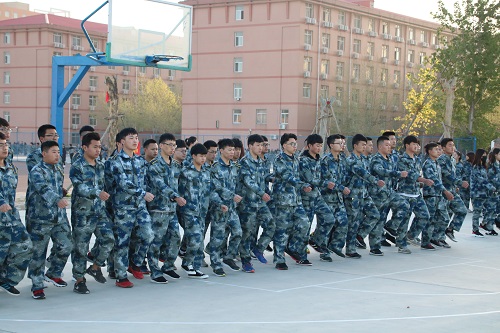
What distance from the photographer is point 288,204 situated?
37.7 ft

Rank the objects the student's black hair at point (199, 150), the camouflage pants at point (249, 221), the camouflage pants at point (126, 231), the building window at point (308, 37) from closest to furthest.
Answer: the camouflage pants at point (126, 231) < the student's black hair at point (199, 150) < the camouflage pants at point (249, 221) < the building window at point (308, 37)

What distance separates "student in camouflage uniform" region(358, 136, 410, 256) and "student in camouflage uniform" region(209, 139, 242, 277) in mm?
2836

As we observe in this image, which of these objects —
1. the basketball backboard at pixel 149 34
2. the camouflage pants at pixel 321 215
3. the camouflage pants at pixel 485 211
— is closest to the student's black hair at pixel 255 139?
the camouflage pants at pixel 321 215

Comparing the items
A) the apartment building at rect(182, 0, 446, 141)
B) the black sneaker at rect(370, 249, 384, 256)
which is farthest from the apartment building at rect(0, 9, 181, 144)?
the black sneaker at rect(370, 249, 384, 256)

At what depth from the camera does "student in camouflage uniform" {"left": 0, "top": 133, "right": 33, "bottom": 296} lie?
870 cm

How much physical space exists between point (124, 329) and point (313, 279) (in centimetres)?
363

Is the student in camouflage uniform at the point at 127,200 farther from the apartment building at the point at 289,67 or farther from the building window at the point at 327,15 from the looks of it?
the building window at the point at 327,15

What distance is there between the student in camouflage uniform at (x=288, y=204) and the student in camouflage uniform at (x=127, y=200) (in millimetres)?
2154

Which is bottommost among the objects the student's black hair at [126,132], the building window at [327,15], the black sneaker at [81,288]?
the black sneaker at [81,288]

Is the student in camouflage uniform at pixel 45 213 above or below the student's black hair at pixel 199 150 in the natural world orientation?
below

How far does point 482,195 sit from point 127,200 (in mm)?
8937

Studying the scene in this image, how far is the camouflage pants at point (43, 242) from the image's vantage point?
902 cm

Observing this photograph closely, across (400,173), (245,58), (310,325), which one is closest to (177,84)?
(245,58)

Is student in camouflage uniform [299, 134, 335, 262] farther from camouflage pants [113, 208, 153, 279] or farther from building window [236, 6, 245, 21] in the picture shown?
building window [236, 6, 245, 21]
